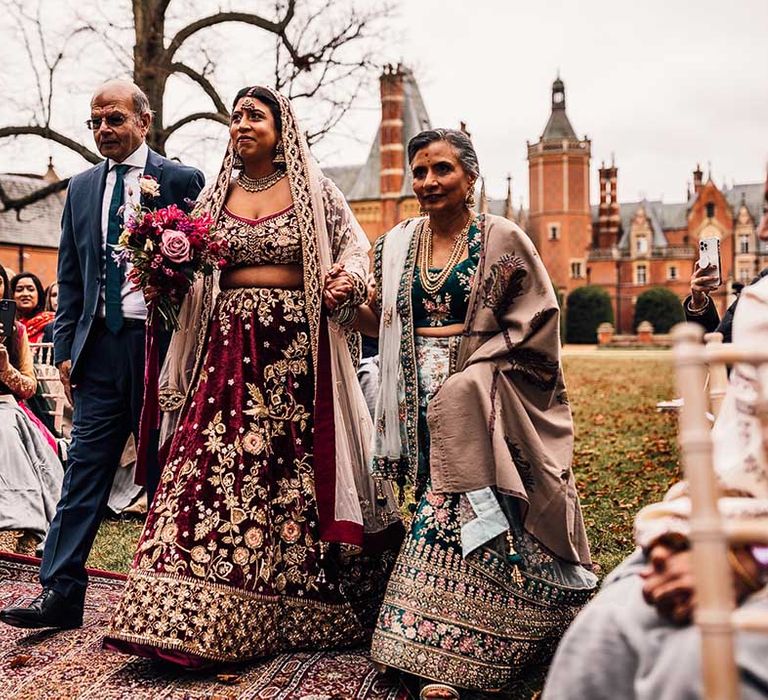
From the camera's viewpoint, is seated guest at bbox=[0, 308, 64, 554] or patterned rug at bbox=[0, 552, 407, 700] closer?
patterned rug at bbox=[0, 552, 407, 700]

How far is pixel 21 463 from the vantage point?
6285mm

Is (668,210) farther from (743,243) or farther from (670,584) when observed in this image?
(670,584)

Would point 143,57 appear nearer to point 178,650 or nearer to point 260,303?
point 260,303

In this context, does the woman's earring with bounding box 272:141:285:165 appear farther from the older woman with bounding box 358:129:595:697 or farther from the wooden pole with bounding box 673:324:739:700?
the wooden pole with bounding box 673:324:739:700

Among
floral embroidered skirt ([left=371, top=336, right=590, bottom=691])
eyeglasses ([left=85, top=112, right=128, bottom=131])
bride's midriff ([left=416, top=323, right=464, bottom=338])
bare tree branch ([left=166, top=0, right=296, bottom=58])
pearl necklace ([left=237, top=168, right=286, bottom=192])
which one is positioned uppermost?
bare tree branch ([left=166, top=0, right=296, bottom=58])

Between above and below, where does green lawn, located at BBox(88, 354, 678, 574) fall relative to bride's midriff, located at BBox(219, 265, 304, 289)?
below

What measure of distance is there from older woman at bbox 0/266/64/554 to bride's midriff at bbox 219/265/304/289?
245 cm

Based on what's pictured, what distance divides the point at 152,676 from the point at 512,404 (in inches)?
70.3

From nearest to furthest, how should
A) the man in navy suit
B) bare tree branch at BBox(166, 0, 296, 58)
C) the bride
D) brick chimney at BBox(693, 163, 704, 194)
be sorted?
the bride < the man in navy suit < bare tree branch at BBox(166, 0, 296, 58) < brick chimney at BBox(693, 163, 704, 194)

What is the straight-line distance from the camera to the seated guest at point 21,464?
610 cm

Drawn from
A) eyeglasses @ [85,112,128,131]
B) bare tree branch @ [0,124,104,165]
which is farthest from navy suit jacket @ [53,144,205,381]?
bare tree branch @ [0,124,104,165]

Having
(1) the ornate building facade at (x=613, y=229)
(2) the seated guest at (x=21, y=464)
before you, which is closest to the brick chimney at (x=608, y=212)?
(1) the ornate building facade at (x=613, y=229)

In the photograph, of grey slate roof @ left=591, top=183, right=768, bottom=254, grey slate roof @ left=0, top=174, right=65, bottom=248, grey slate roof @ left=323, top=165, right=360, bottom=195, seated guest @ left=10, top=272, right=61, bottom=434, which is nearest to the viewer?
seated guest @ left=10, top=272, right=61, bottom=434

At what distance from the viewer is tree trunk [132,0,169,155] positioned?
14266mm
